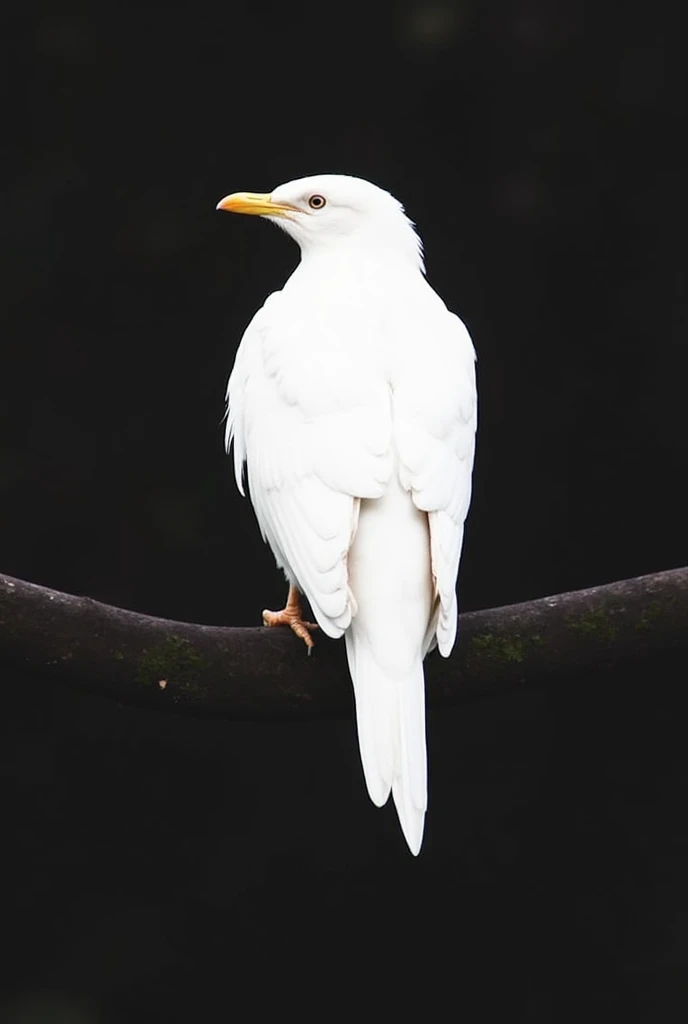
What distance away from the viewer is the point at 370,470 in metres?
2.81

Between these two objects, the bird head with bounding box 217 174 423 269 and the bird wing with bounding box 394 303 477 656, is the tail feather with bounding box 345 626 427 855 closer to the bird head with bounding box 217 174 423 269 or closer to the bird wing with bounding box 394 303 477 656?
the bird wing with bounding box 394 303 477 656

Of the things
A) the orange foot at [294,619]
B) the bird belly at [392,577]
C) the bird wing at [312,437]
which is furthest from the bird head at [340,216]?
the bird belly at [392,577]

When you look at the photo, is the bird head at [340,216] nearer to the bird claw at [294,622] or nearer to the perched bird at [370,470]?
the perched bird at [370,470]

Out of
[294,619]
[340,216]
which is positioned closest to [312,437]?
[294,619]

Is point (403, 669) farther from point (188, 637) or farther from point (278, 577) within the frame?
point (278, 577)

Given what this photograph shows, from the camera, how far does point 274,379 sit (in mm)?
3180

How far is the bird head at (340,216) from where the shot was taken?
147 inches

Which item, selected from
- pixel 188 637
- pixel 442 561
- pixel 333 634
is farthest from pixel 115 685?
pixel 442 561

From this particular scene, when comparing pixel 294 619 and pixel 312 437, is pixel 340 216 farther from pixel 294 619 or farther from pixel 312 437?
pixel 294 619

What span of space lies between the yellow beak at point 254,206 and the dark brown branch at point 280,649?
1197 millimetres

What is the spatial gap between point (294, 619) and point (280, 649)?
132 mm

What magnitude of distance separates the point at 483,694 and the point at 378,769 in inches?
15.5

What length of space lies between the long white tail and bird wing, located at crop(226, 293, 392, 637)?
0.19 ft

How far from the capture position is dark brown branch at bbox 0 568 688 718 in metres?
2.73
